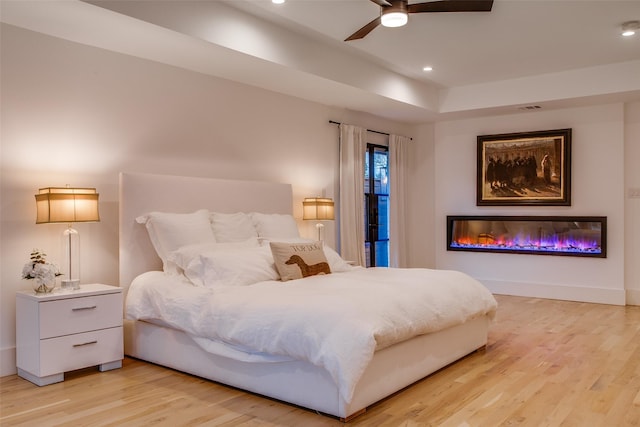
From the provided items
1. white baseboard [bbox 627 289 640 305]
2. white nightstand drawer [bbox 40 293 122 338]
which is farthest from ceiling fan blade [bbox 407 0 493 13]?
white baseboard [bbox 627 289 640 305]

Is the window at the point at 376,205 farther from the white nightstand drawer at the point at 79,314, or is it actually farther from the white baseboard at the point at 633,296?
the white nightstand drawer at the point at 79,314

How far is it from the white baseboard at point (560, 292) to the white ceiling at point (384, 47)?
2.31 meters

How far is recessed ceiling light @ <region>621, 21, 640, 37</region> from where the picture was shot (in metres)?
4.60

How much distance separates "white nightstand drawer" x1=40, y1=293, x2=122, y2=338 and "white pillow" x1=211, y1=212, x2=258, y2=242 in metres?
1.05

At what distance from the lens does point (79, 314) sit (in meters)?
3.55

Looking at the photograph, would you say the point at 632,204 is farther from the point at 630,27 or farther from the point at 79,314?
the point at 79,314

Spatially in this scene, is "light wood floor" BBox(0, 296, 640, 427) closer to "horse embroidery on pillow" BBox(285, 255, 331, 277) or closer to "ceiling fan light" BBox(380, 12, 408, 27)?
"horse embroidery on pillow" BBox(285, 255, 331, 277)

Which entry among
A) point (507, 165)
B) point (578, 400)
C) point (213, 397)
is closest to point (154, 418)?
point (213, 397)

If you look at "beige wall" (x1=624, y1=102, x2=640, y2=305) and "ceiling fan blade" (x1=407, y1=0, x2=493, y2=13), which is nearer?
"ceiling fan blade" (x1=407, y1=0, x2=493, y2=13)

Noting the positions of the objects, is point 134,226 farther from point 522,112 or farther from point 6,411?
point 522,112

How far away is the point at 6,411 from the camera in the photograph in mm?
2977

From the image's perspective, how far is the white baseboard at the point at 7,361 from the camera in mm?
3613

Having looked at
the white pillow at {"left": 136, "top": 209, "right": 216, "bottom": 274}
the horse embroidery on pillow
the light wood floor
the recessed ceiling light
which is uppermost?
the recessed ceiling light

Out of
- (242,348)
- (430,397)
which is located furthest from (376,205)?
(242,348)
